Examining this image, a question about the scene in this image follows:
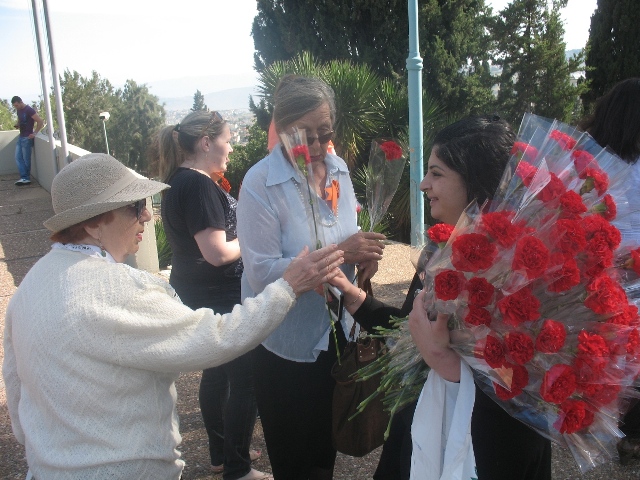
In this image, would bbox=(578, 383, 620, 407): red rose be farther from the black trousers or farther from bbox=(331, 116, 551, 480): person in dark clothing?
the black trousers

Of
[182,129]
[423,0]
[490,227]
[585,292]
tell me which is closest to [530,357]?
[585,292]

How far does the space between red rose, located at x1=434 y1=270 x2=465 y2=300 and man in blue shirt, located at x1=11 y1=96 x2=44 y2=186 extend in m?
13.9

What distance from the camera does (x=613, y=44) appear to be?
13547mm

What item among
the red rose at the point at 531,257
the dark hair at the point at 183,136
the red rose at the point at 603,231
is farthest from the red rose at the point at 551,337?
the dark hair at the point at 183,136

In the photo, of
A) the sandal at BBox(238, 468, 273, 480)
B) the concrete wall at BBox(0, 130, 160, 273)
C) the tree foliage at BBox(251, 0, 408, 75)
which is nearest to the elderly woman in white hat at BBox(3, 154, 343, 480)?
the sandal at BBox(238, 468, 273, 480)

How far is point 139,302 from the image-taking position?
177 centimetres

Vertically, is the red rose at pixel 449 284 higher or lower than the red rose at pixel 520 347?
higher

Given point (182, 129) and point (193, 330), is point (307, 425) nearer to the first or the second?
point (193, 330)

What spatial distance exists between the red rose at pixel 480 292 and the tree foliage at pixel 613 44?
1347 centimetres

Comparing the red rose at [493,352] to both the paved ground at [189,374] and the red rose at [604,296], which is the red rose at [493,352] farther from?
the paved ground at [189,374]

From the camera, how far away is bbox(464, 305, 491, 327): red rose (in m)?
1.50

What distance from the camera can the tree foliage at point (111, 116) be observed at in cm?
4284

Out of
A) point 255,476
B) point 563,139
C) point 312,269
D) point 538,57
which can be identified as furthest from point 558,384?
point 538,57

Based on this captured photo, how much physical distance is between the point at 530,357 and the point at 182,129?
7.67ft
